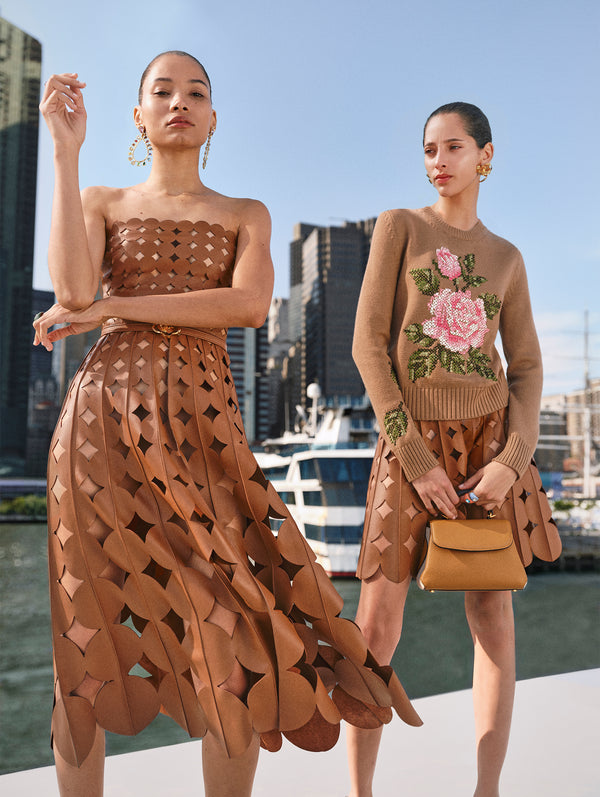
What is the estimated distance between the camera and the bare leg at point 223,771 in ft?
3.67

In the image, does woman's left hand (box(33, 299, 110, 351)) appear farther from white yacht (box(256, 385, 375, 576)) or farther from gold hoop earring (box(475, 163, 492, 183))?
white yacht (box(256, 385, 375, 576))

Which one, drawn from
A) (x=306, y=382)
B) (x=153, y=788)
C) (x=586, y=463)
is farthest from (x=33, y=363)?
(x=153, y=788)

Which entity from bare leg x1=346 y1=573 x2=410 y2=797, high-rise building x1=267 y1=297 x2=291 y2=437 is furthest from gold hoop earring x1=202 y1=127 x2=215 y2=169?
high-rise building x1=267 y1=297 x2=291 y2=437

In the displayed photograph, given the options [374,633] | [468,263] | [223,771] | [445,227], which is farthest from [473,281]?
[223,771]

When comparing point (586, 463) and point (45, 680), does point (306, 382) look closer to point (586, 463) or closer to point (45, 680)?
point (586, 463)

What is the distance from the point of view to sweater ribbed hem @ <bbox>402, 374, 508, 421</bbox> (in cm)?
162

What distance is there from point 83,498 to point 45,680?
594 inches

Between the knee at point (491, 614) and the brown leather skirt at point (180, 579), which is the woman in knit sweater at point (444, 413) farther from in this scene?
the brown leather skirt at point (180, 579)

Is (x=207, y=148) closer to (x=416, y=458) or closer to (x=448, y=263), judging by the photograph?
(x=448, y=263)

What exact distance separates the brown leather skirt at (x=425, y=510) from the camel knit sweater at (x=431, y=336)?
4 cm

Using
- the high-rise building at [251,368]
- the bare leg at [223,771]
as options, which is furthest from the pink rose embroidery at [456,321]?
the high-rise building at [251,368]

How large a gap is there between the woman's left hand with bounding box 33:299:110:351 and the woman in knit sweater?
0.63 m

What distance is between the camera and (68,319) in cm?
123

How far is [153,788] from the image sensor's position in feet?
6.05
